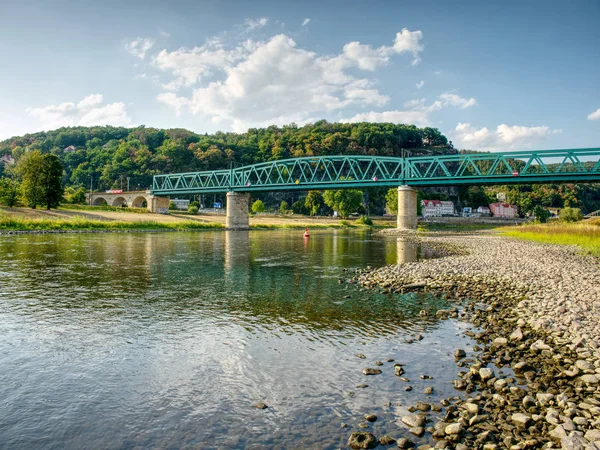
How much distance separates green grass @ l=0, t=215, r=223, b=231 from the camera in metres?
58.3

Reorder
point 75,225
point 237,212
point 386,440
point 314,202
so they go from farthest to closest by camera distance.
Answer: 1. point 314,202
2. point 237,212
3. point 75,225
4. point 386,440

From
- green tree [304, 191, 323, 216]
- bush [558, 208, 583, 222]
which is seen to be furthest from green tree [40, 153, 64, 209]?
bush [558, 208, 583, 222]

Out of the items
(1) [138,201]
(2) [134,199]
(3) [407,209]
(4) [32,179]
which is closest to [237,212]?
(3) [407,209]

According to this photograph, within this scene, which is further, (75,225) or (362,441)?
(75,225)

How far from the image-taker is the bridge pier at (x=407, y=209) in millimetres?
83188

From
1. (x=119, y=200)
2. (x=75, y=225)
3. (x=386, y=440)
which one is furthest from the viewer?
(x=119, y=200)

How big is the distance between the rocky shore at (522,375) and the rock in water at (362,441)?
2 centimetres

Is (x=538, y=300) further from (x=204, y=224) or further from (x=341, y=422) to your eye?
(x=204, y=224)

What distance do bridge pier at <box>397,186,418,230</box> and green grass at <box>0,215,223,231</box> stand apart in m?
44.6

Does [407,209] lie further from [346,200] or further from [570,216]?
[346,200]

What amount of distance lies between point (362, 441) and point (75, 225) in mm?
70446

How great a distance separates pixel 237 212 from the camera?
342 ft

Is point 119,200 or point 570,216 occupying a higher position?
point 119,200

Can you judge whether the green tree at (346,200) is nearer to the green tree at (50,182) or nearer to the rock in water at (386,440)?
the green tree at (50,182)
